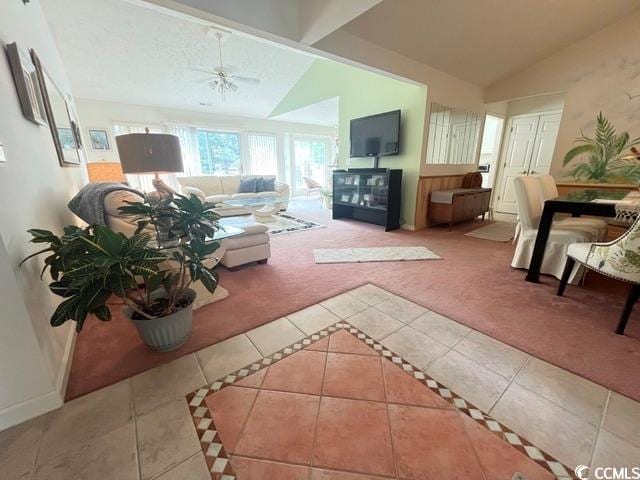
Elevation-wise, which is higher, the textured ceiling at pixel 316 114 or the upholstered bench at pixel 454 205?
the textured ceiling at pixel 316 114

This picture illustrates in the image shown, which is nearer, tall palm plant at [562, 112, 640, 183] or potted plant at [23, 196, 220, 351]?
potted plant at [23, 196, 220, 351]

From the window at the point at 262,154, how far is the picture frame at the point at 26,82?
5559 millimetres

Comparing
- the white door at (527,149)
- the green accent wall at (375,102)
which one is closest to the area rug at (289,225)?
the green accent wall at (375,102)

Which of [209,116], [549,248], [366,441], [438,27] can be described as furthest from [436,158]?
[209,116]

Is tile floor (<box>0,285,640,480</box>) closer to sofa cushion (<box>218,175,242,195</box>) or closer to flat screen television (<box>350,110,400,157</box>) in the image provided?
flat screen television (<box>350,110,400,157</box>)

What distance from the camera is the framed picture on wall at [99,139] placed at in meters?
5.05

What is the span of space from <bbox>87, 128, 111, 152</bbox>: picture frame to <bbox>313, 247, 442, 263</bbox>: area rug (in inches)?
201

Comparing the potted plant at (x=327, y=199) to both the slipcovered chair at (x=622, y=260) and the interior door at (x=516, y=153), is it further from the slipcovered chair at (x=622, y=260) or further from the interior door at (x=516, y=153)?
the slipcovered chair at (x=622, y=260)

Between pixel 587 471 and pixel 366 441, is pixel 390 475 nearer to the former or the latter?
pixel 366 441

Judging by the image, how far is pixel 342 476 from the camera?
90cm

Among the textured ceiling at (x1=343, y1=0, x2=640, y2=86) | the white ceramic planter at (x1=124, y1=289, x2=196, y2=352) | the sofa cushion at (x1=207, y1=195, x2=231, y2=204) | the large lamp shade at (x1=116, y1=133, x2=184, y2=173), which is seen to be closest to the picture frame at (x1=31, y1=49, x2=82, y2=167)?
the large lamp shade at (x1=116, y1=133, x2=184, y2=173)

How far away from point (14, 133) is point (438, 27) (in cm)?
400

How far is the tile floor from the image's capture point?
0.94m

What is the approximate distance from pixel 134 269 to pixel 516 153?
667 centimetres
